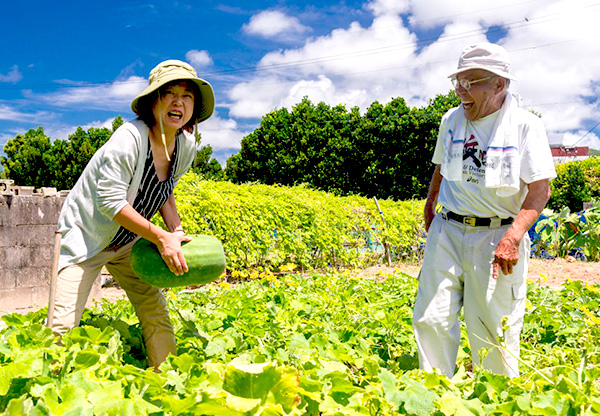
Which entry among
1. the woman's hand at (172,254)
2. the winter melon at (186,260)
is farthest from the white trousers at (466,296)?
the woman's hand at (172,254)

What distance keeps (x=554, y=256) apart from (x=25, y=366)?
13169 millimetres

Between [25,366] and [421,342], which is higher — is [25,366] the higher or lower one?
the higher one

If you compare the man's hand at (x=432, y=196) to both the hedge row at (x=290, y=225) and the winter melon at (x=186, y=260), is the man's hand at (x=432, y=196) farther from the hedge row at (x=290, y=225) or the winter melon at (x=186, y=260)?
the hedge row at (x=290, y=225)

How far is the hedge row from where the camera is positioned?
9070mm

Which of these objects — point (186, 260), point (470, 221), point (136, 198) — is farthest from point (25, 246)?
point (470, 221)

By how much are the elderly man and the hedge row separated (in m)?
5.90

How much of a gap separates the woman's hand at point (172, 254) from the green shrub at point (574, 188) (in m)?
26.8

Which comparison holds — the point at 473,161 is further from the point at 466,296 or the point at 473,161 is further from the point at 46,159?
the point at 46,159

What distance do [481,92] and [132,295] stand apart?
7.43 ft

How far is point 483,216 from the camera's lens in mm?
3141

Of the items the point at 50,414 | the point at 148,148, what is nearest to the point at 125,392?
the point at 50,414

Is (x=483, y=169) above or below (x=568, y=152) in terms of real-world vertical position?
below

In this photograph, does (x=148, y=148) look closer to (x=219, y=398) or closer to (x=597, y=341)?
(x=219, y=398)

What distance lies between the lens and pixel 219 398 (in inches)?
55.1
